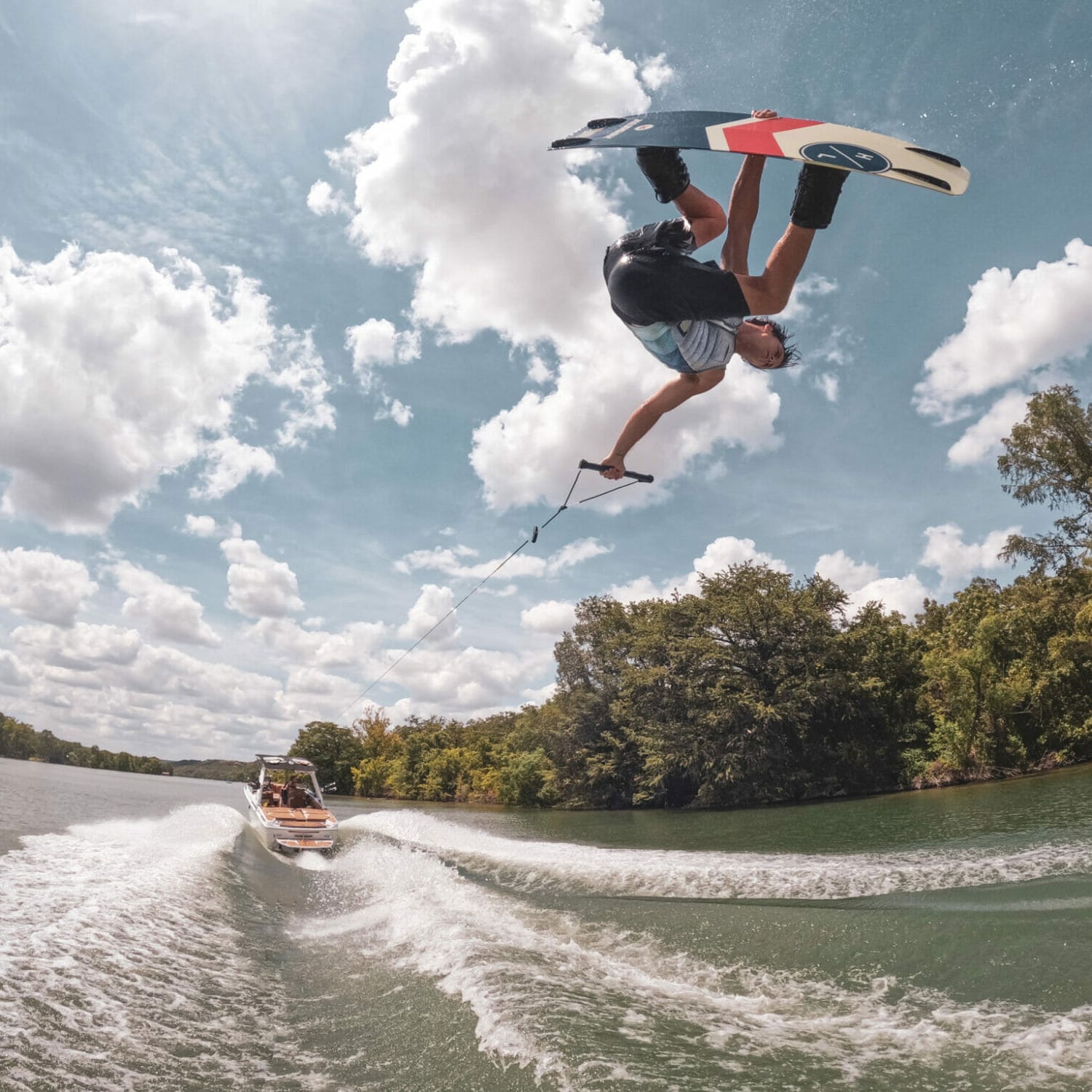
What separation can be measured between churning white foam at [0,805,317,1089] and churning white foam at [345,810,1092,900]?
6.67 meters

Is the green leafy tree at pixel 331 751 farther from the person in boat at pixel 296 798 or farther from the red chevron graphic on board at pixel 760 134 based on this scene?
the red chevron graphic on board at pixel 760 134

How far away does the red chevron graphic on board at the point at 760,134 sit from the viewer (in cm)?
231

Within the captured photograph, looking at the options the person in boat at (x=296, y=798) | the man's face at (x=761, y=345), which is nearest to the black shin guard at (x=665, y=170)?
the man's face at (x=761, y=345)

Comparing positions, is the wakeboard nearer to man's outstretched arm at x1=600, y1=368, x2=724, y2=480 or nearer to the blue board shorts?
the blue board shorts

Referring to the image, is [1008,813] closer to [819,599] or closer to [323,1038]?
[323,1038]

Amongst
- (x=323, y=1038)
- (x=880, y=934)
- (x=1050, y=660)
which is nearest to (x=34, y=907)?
(x=323, y=1038)

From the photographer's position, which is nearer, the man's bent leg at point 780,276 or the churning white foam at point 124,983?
the man's bent leg at point 780,276

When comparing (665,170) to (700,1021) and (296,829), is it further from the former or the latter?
(296,829)

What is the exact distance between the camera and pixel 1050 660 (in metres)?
36.2

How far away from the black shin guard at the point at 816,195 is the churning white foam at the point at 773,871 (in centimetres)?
1098

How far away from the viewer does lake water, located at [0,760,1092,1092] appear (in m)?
5.10

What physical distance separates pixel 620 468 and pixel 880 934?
774cm

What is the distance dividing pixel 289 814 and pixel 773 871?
1732 centimetres

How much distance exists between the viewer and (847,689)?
38625 millimetres
